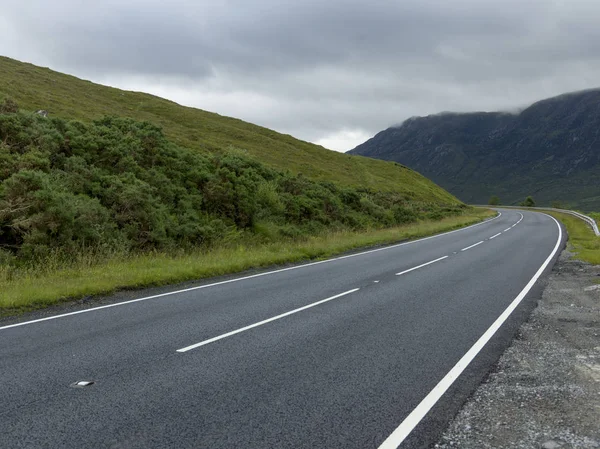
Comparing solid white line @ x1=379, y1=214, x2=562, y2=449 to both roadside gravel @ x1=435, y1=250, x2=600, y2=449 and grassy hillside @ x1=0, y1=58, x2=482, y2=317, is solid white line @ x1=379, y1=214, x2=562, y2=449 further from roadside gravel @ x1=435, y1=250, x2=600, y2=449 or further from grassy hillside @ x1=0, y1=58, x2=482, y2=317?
grassy hillside @ x1=0, y1=58, x2=482, y2=317

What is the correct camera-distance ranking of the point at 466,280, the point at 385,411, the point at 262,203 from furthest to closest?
the point at 262,203, the point at 466,280, the point at 385,411

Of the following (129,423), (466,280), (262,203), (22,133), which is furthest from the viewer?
(262,203)

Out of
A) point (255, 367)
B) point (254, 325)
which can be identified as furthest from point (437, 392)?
point (254, 325)

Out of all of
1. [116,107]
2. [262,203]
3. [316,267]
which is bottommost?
[316,267]

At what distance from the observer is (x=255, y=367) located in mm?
5707

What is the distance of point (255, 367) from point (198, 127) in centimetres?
5133

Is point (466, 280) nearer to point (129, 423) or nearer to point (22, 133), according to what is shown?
point (129, 423)

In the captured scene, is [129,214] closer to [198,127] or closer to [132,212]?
[132,212]

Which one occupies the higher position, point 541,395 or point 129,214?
point 129,214

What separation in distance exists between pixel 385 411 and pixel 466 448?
846mm

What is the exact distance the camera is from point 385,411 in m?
4.52

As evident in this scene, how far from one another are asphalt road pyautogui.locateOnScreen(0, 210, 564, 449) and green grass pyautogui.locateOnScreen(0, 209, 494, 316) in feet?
3.40

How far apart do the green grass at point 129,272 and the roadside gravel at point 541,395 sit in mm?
7664

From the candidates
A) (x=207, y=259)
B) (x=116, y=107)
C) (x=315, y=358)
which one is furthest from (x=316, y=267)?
(x=116, y=107)
